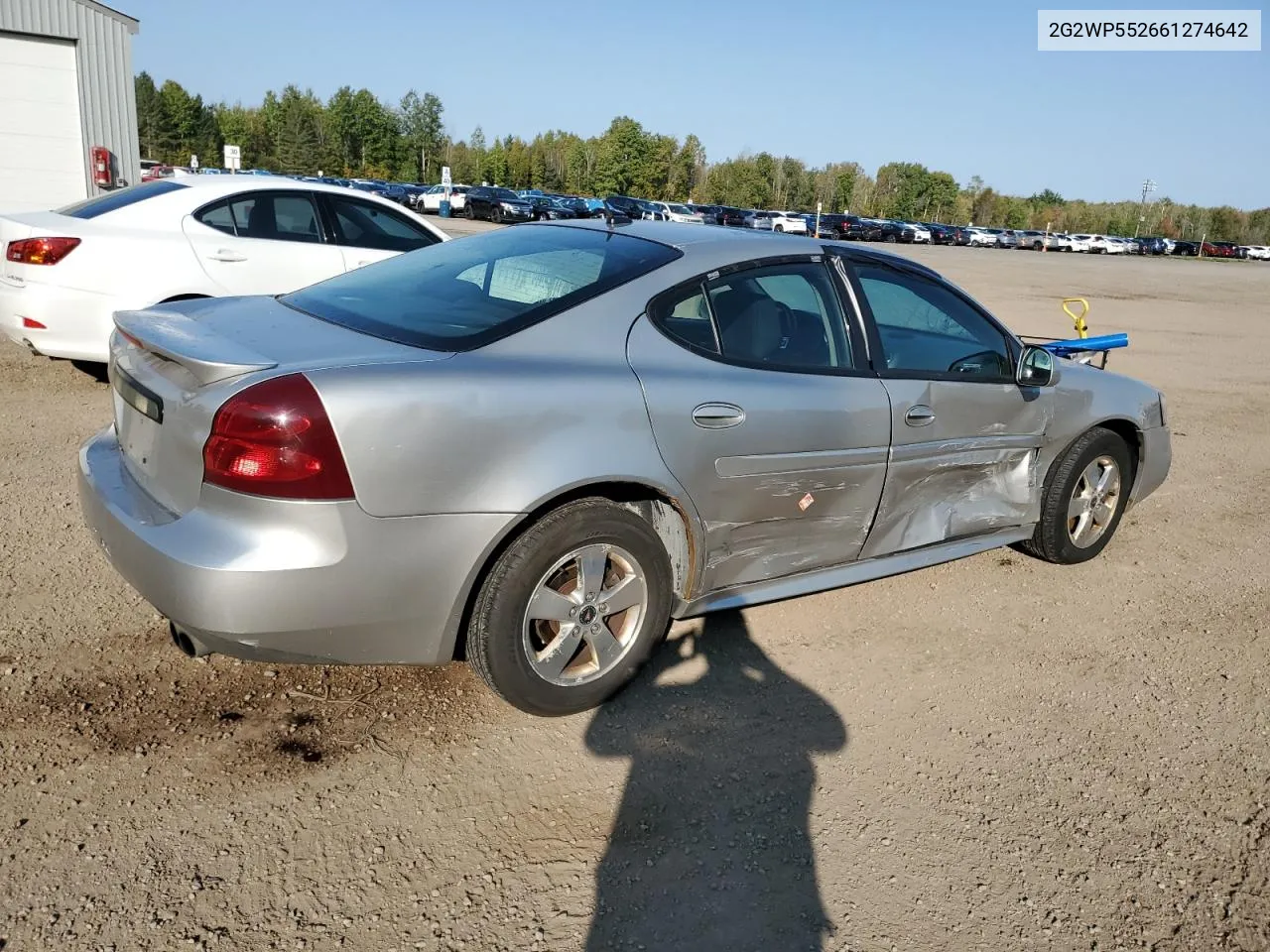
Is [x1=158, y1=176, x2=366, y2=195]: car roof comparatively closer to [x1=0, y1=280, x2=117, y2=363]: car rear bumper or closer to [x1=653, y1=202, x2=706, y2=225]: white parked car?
[x1=0, y1=280, x2=117, y2=363]: car rear bumper

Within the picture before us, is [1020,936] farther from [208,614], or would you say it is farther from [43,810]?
[43,810]

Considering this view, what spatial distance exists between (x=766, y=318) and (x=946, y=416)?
0.93 m

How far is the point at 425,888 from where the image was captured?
2.41 metres

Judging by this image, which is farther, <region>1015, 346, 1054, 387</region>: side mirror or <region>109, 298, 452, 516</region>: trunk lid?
<region>1015, 346, 1054, 387</region>: side mirror

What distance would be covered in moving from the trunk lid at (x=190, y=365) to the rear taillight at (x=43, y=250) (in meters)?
3.65

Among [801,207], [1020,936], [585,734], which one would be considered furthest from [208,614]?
[801,207]

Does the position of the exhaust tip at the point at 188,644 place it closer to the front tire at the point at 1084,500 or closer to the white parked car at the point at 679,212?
the front tire at the point at 1084,500

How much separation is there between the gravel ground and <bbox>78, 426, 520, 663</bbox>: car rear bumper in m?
0.42

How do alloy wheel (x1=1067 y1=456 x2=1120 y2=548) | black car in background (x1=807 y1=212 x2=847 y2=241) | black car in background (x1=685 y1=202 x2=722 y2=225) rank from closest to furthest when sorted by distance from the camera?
alloy wheel (x1=1067 y1=456 x2=1120 y2=548), black car in background (x1=685 y1=202 x2=722 y2=225), black car in background (x1=807 y1=212 x2=847 y2=241)

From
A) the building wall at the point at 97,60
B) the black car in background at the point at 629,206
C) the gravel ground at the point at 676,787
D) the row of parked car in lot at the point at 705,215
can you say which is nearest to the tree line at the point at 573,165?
the row of parked car in lot at the point at 705,215

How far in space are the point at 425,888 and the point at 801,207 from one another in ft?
353

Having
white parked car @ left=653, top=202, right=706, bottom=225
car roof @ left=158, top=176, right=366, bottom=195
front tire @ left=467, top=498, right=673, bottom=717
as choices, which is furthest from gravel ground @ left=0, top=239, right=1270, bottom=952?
white parked car @ left=653, top=202, right=706, bottom=225

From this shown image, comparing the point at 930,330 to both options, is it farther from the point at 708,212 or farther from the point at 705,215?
the point at 708,212

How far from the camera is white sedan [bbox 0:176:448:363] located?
6293 mm
